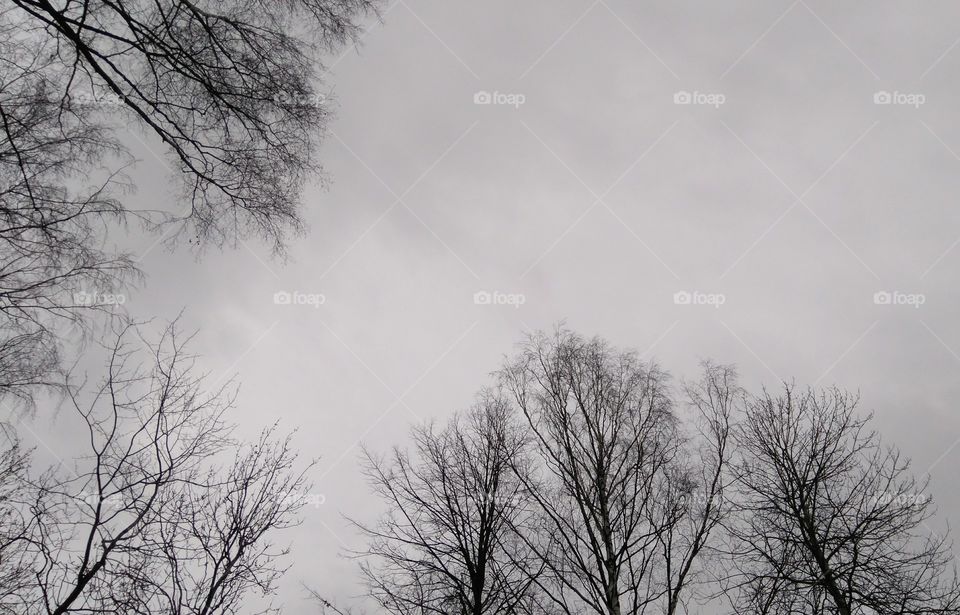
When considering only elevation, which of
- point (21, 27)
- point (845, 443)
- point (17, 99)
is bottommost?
point (845, 443)

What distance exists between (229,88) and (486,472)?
828cm

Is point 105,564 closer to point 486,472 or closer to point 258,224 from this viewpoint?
point 258,224

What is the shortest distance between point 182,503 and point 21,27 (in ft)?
19.7

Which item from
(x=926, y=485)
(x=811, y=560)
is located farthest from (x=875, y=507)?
(x=811, y=560)

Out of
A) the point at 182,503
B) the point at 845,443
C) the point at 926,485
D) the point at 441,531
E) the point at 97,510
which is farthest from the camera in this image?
the point at 845,443

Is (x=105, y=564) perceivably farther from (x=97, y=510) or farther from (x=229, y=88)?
(x=229, y=88)

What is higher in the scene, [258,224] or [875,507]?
[258,224]

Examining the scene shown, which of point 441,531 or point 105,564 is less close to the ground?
point 441,531

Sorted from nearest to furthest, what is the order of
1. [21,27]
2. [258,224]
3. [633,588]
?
[21,27], [258,224], [633,588]

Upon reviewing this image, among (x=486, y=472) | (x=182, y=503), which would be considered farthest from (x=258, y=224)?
(x=486, y=472)

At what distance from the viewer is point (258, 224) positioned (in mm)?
4855

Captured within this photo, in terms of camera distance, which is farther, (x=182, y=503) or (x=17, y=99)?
(x=182, y=503)

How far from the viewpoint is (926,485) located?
1010 cm

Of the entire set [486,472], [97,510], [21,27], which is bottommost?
[97,510]
